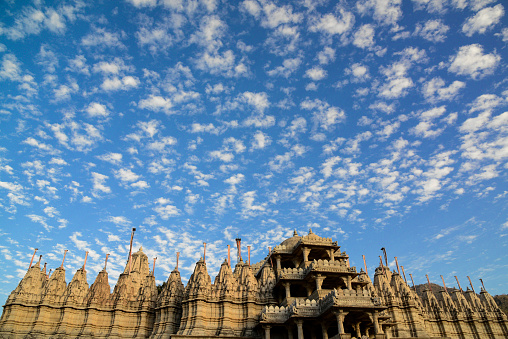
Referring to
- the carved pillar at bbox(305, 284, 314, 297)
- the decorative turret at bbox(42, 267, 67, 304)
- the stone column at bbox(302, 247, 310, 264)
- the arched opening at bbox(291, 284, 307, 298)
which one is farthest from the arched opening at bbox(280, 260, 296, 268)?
the decorative turret at bbox(42, 267, 67, 304)

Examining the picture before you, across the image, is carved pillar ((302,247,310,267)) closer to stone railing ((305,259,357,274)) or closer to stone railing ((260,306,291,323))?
stone railing ((305,259,357,274))

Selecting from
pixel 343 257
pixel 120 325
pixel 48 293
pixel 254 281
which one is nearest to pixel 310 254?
pixel 343 257

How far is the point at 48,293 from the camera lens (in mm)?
44562

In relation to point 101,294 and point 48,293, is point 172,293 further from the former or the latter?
point 48,293

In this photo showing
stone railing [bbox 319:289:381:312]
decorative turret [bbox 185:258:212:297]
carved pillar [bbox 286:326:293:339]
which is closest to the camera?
stone railing [bbox 319:289:381:312]

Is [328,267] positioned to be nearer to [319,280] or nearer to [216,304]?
[319,280]

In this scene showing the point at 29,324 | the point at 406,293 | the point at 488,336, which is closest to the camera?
the point at 29,324

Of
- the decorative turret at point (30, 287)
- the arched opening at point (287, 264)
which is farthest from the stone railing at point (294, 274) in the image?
the decorative turret at point (30, 287)

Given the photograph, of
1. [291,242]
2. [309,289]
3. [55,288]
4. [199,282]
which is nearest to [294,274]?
[309,289]

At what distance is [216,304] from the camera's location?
138 ft

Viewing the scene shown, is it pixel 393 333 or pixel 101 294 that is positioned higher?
pixel 101 294

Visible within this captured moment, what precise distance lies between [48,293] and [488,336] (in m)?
66.9

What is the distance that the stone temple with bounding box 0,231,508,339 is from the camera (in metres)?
38.2

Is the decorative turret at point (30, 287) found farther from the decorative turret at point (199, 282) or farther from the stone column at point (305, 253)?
the stone column at point (305, 253)
